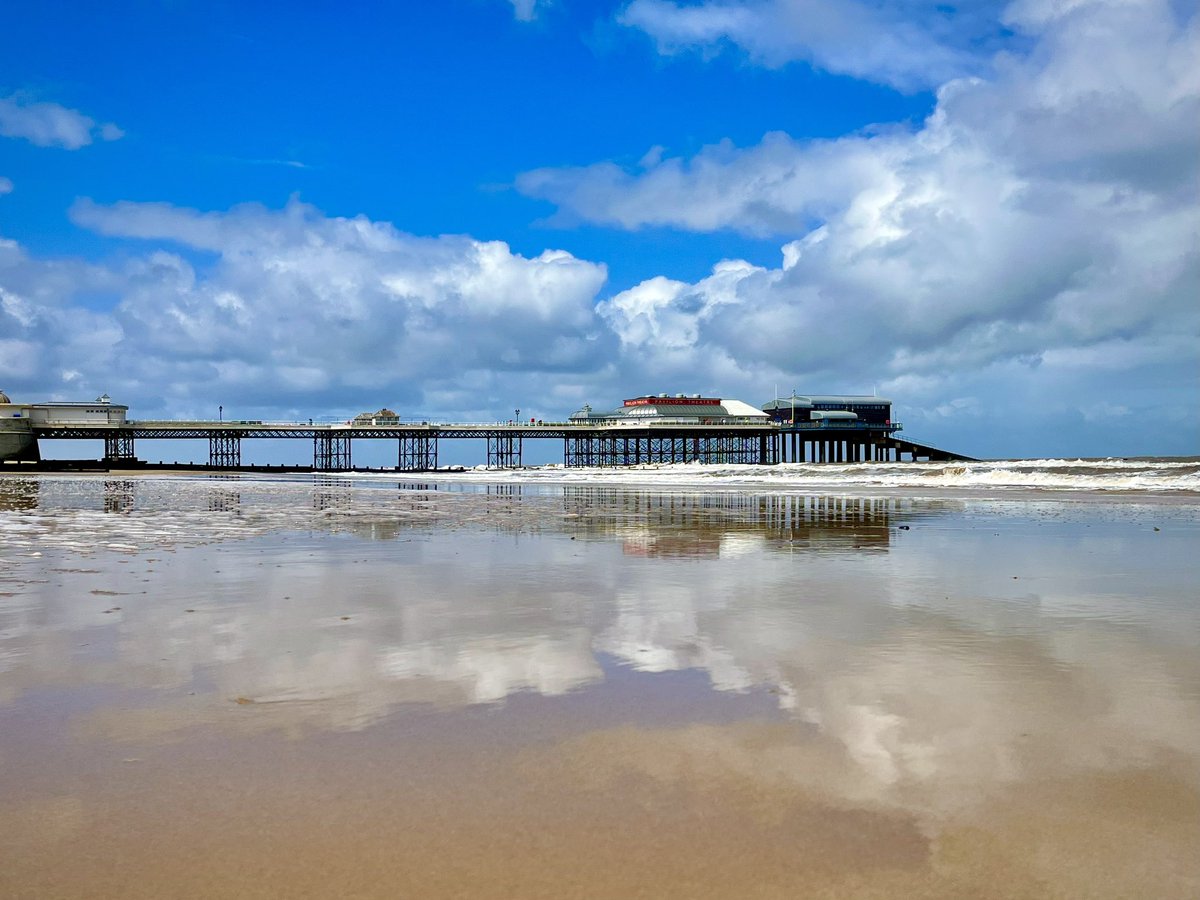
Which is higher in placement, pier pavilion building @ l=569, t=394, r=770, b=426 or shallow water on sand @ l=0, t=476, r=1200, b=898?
pier pavilion building @ l=569, t=394, r=770, b=426

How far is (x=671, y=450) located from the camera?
334 feet

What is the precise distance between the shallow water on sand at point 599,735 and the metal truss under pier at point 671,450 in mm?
91617

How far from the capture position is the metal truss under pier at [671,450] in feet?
330

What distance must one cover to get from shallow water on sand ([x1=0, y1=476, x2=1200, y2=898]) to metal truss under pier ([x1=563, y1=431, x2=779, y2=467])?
91.6m

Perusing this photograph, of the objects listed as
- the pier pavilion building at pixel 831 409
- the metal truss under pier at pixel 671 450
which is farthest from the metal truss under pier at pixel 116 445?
the pier pavilion building at pixel 831 409

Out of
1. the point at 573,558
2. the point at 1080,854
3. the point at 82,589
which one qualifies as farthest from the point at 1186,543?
the point at 82,589

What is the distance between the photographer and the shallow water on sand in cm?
264

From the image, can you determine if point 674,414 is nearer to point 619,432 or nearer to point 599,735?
point 619,432

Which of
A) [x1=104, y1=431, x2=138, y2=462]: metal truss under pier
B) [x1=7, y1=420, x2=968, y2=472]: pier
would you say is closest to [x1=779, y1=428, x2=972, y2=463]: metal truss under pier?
[x1=7, y1=420, x2=968, y2=472]: pier

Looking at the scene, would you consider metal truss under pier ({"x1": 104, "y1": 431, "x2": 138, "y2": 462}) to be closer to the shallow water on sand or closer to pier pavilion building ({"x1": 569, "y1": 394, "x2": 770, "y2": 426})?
pier pavilion building ({"x1": 569, "y1": 394, "x2": 770, "y2": 426})

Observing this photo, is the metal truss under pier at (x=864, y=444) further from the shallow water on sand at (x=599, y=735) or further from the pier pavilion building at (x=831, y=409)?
the shallow water on sand at (x=599, y=735)

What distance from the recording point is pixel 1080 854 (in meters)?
2.71

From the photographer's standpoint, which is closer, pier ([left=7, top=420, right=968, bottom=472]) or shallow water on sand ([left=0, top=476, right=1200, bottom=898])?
shallow water on sand ([left=0, top=476, right=1200, bottom=898])

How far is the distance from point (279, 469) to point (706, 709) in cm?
10184
